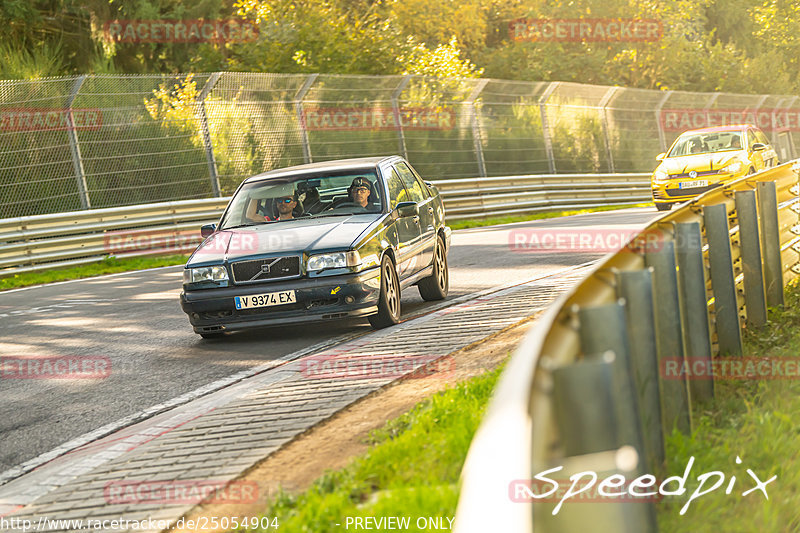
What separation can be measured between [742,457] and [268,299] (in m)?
5.13

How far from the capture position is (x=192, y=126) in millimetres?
20375

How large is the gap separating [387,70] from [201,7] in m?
5.66

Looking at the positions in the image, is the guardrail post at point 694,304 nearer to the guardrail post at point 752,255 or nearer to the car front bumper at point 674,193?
the guardrail post at point 752,255

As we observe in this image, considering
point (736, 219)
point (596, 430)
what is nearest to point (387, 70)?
point (736, 219)

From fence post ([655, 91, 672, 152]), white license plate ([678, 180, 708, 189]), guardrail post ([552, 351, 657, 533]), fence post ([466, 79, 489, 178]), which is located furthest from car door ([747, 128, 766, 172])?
guardrail post ([552, 351, 657, 533])

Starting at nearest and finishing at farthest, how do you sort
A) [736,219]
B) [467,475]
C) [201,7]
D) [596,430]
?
[467,475]
[596,430]
[736,219]
[201,7]

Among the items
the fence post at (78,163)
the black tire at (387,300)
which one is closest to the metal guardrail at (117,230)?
the fence post at (78,163)

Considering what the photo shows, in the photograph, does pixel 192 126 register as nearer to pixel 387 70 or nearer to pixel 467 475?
pixel 387 70

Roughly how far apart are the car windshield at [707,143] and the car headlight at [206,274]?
47.6ft

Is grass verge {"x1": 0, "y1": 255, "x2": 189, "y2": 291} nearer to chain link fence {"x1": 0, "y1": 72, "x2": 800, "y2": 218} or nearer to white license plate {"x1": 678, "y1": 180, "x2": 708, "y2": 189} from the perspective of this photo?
chain link fence {"x1": 0, "y1": 72, "x2": 800, "y2": 218}

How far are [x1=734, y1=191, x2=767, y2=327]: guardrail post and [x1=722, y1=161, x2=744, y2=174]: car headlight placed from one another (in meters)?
13.4

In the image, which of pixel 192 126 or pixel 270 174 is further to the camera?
pixel 192 126

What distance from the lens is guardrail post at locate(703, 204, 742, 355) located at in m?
6.31

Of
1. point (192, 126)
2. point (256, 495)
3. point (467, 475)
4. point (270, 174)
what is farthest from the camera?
point (192, 126)
